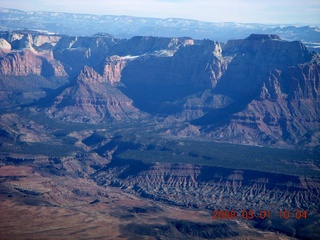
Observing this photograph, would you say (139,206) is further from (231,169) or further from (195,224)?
(231,169)

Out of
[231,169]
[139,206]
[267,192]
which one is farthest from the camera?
[231,169]

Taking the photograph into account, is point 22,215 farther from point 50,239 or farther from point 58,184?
point 58,184

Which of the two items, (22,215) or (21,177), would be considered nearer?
(22,215)

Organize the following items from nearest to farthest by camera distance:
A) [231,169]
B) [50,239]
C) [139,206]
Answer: [50,239] → [139,206] → [231,169]

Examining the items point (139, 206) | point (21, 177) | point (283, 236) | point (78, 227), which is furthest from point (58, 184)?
point (283, 236)
